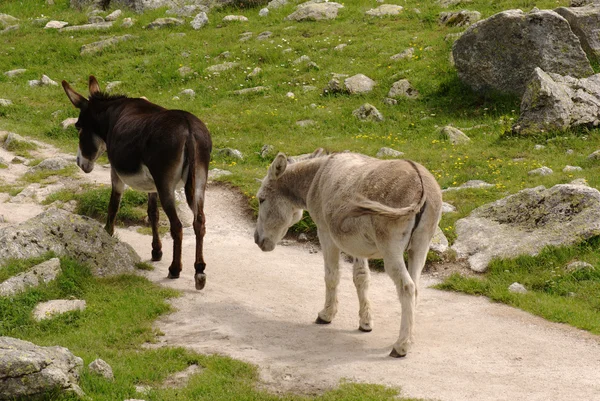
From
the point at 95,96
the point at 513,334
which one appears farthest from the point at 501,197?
the point at 95,96

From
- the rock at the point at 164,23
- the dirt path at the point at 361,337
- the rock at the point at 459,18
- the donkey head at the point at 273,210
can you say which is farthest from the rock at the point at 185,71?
the donkey head at the point at 273,210

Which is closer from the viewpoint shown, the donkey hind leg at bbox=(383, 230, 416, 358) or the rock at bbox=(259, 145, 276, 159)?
the donkey hind leg at bbox=(383, 230, 416, 358)

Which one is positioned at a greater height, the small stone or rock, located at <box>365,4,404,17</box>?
rock, located at <box>365,4,404,17</box>

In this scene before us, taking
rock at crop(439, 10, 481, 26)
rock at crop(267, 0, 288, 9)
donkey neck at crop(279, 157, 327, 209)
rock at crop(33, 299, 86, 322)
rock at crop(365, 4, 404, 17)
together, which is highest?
donkey neck at crop(279, 157, 327, 209)

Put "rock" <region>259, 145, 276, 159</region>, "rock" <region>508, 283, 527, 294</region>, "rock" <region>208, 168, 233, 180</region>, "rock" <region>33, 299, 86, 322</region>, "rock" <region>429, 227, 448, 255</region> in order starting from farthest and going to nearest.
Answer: "rock" <region>259, 145, 276, 159</region>
"rock" <region>208, 168, 233, 180</region>
"rock" <region>429, 227, 448, 255</region>
"rock" <region>508, 283, 527, 294</region>
"rock" <region>33, 299, 86, 322</region>

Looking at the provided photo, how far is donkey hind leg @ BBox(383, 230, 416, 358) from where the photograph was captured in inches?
345

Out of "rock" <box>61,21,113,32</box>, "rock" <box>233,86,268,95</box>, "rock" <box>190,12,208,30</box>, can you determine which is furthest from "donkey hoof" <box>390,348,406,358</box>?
"rock" <box>61,21,113,32</box>

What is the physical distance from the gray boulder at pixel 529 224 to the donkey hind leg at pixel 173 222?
445cm

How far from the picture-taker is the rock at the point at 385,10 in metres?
27.3

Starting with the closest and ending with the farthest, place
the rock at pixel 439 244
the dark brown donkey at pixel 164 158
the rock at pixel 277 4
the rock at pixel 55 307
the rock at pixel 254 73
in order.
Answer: the rock at pixel 55 307
the dark brown donkey at pixel 164 158
the rock at pixel 439 244
the rock at pixel 254 73
the rock at pixel 277 4

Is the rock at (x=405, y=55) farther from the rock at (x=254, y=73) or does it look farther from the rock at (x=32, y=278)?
the rock at (x=32, y=278)

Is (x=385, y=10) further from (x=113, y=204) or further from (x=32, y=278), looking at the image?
(x=32, y=278)

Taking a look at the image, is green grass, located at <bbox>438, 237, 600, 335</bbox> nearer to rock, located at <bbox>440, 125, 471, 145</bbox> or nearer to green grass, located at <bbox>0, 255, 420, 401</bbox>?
green grass, located at <bbox>0, 255, 420, 401</bbox>

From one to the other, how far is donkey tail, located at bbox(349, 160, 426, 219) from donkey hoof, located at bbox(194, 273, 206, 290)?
136 inches
